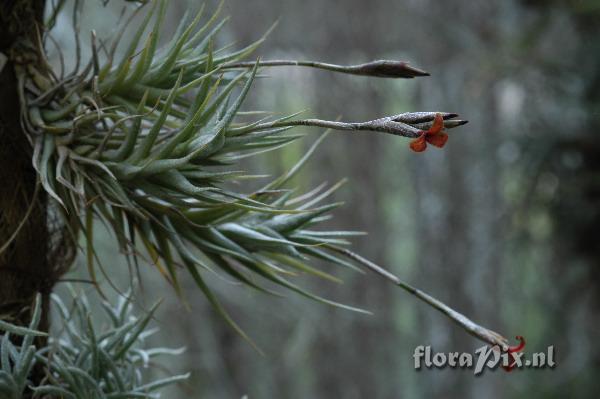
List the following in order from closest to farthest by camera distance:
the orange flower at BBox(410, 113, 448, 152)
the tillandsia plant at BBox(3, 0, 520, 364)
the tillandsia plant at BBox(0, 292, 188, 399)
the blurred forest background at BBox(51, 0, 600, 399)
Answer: the orange flower at BBox(410, 113, 448, 152), the tillandsia plant at BBox(3, 0, 520, 364), the tillandsia plant at BBox(0, 292, 188, 399), the blurred forest background at BBox(51, 0, 600, 399)

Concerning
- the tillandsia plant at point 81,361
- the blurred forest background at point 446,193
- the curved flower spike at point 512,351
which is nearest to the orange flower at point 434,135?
the curved flower spike at point 512,351

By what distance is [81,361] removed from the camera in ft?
3.21

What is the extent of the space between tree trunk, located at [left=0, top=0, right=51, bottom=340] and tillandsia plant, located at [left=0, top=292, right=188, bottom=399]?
2.0 inches

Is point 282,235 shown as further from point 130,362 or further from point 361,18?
point 361,18

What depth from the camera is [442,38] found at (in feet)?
16.1

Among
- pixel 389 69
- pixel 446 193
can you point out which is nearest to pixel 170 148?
pixel 389 69

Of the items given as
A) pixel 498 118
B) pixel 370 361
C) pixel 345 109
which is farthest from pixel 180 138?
pixel 370 361

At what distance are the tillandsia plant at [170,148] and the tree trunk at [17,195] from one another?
2 centimetres

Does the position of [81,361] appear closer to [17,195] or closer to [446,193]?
[17,195]

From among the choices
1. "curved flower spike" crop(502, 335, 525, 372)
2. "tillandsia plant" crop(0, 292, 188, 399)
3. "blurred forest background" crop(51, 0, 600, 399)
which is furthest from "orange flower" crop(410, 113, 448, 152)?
"blurred forest background" crop(51, 0, 600, 399)

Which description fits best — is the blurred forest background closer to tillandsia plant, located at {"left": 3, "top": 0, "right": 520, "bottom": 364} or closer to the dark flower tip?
tillandsia plant, located at {"left": 3, "top": 0, "right": 520, "bottom": 364}

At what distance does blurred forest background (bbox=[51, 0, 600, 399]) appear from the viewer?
398cm

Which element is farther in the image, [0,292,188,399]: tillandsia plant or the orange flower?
[0,292,188,399]: tillandsia plant

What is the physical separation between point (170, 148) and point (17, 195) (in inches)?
10.5
